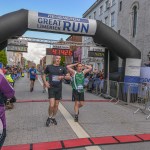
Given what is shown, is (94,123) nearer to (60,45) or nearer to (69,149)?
(69,149)

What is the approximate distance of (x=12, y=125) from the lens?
6.36m

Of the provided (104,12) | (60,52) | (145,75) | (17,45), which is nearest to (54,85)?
(17,45)

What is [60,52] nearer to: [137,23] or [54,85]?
[137,23]

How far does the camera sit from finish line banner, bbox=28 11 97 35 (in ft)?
36.0

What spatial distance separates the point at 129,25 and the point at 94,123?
47.8 ft

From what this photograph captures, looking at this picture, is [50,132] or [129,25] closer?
[50,132]

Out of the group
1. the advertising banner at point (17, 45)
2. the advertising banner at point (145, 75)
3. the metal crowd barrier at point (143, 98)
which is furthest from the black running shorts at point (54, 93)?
the advertising banner at point (145, 75)

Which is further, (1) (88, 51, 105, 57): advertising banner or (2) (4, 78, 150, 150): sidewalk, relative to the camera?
(1) (88, 51, 105, 57): advertising banner

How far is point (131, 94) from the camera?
10.5 meters

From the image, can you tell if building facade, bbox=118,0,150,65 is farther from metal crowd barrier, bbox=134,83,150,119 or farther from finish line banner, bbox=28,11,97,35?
metal crowd barrier, bbox=134,83,150,119

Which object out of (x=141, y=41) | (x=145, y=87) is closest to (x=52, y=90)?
(x=145, y=87)

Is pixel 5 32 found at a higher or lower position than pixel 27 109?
higher

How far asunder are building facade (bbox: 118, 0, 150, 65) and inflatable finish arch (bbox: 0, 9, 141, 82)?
4.87 metres

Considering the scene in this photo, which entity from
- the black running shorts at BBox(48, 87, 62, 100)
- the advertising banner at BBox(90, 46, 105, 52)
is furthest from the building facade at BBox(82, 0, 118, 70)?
the black running shorts at BBox(48, 87, 62, 100)
